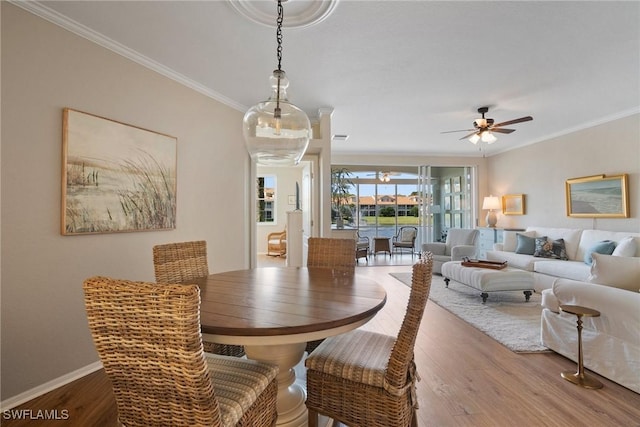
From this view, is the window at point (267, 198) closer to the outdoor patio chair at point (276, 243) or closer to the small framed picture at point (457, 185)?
the outdoor patio chair at point (276, 243)

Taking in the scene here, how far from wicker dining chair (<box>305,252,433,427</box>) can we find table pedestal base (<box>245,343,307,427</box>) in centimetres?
24

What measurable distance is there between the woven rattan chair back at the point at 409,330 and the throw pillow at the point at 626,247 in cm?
410

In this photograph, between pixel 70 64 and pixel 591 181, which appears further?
pixel 591 181

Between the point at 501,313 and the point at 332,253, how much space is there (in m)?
2.38

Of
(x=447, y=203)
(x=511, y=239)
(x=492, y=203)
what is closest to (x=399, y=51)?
(x=511, y=239)

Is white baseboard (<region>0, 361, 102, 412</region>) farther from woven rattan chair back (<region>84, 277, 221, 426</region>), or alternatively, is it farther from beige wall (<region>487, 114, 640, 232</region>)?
beige wall (<region>487, 114, 640, 232</region>)

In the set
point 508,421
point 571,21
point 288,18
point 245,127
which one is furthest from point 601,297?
point 288,18

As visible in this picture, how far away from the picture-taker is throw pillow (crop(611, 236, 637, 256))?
12.5 feet

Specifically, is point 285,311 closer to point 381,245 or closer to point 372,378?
point 372,378

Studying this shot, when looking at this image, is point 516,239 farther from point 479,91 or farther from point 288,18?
point 288,18

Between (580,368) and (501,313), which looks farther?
(501,313)

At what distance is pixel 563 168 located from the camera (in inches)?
214

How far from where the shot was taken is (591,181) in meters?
4.87

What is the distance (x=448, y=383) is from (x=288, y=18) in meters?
2.80
